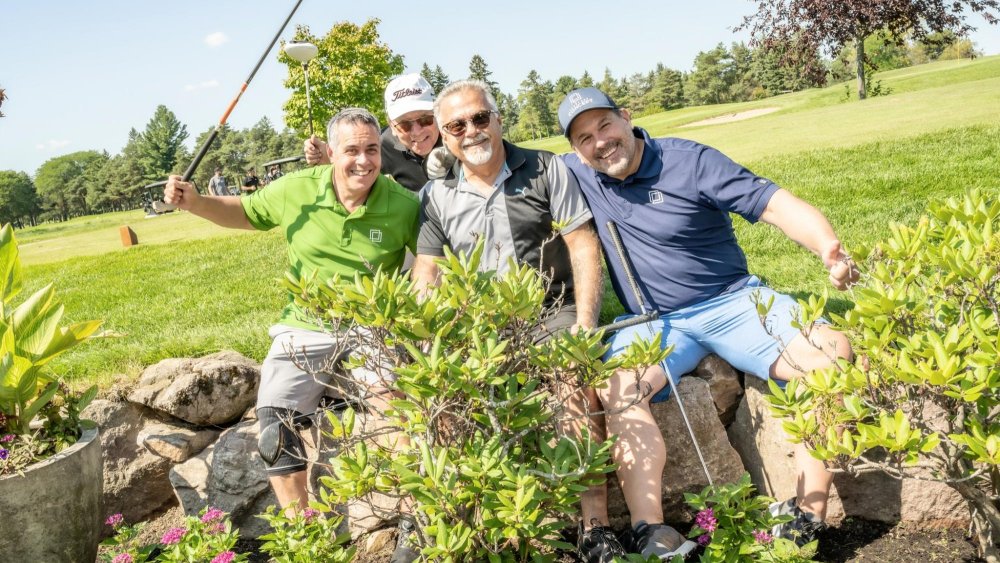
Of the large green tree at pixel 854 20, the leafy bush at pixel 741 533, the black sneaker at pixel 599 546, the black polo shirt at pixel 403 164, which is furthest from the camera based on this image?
the large green tree at pixel 854 20

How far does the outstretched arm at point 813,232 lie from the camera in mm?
2543

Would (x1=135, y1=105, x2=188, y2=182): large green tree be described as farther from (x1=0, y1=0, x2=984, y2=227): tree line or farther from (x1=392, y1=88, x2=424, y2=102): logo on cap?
(x1=392, y1=88, x2=424, y2=102): logo on cap

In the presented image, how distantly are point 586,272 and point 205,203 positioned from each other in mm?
1943

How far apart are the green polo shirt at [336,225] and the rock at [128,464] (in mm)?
1167

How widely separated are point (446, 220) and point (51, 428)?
6.56ft

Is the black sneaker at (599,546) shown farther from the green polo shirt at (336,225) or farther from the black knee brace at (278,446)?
the green polo shirt at (336,225)

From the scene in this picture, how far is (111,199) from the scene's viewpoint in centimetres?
8012

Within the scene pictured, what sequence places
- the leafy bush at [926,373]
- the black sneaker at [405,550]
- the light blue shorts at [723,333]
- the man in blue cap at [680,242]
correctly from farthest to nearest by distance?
the light blue shorts at [723,333] → the man in blue cap at [680,242] → the black sneaker at [405,550] → the leafy bush at [926,373]

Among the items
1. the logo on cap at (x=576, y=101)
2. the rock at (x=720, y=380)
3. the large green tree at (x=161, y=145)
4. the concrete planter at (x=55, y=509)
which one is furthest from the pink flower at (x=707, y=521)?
the large green tree at (x=161, y=145)

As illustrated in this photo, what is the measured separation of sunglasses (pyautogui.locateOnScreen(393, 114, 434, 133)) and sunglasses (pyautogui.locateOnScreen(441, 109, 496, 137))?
103cm

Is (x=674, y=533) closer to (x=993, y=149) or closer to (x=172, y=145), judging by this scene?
(x=993, y=149)

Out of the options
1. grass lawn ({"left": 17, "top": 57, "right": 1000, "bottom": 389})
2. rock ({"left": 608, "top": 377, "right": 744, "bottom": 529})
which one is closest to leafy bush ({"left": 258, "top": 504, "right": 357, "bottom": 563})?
grass lawn ({"left": 17, "top": 57, "right": 1000, "bottom": 389})

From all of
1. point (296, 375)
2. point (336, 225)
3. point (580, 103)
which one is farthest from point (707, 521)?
point (336, 225)

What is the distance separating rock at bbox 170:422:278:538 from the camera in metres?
3.68
